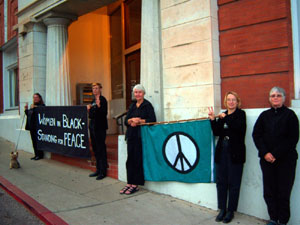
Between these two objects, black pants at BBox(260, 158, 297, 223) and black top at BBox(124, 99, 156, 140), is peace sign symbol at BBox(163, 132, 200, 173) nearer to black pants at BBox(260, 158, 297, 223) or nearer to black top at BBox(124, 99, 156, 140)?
black top at BBox(124, 99, 156, 140)

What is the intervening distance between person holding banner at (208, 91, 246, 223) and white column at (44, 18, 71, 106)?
585cm

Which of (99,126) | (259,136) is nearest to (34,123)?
(99,126)

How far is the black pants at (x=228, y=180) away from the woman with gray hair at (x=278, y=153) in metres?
0.36

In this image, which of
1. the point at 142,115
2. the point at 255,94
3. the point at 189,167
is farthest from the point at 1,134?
the point at 255,94

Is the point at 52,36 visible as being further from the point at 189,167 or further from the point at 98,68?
the point at 189,167

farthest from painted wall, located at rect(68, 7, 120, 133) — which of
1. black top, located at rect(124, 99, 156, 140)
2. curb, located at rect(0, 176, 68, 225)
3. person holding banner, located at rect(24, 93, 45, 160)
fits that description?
black top, located at rect(124, 99, 156, 140)

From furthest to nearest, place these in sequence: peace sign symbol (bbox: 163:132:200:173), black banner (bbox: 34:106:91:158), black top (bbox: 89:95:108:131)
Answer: black banner (bbox: 34:106:91:158)
black top (bbox: 89:95:108:131)
peace sign symbol (bbox: 163:132:200:173)

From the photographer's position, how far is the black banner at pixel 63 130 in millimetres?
6523

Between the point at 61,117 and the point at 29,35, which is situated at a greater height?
the point at 29,35

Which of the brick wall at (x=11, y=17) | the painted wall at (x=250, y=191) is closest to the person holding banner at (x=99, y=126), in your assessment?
the painted wall at (x=250, y=191)

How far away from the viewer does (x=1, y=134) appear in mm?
12477

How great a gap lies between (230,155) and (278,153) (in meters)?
0.64

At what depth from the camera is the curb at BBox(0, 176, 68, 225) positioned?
4093 millimetres

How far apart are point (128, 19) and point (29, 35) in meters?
3.46
